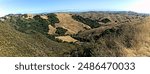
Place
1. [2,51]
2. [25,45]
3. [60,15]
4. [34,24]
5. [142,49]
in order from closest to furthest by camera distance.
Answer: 1. [142,49]
2. [2,51]
3. [25,45]
4. [34,24]
5. [60,15]

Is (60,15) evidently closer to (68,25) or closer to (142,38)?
(68,25)

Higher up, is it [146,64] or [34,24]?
[146,64]

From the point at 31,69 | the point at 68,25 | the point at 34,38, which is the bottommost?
the point at 68,25

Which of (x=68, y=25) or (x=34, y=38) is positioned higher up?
(x=34, y=38)

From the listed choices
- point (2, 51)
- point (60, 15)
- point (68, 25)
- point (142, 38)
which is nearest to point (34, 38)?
point (2, 51)

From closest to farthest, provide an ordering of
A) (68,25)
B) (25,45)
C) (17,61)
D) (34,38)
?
(17,61) < (25,45) < (34,38) < (68,25)

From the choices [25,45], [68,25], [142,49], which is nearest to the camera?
[142,49]

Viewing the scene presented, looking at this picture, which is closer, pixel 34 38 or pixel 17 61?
pixel 17 61

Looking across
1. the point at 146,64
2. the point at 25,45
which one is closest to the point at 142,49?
the point at 146,64

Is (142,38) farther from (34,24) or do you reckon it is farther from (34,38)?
(34,24)
